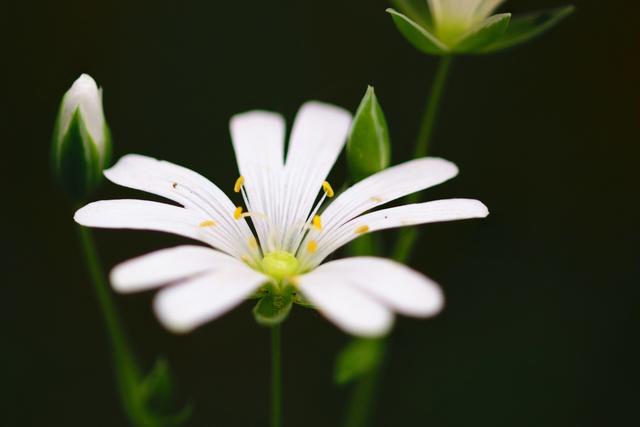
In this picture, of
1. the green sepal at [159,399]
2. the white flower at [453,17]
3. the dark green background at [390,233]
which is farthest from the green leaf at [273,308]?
the dark green background at [390,233]

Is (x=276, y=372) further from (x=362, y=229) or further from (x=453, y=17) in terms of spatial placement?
(x=453, y=17)

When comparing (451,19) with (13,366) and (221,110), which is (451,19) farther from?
(13,366)

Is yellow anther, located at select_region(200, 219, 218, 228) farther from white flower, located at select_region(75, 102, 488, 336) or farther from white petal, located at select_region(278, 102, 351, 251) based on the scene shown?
white petal, located at select_region(278, 102, 351, 251)

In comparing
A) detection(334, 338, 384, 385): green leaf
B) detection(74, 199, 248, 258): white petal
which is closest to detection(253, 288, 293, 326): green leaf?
detection(74, 199, 248, 258): white petal

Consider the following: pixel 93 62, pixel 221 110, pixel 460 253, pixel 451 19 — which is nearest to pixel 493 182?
pixel 460 253

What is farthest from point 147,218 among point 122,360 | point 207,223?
point 122,360

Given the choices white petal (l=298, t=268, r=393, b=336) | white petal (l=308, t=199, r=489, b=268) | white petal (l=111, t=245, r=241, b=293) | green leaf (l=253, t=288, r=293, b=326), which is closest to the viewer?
white petal (l=298, t=268, r=393, b=336)
